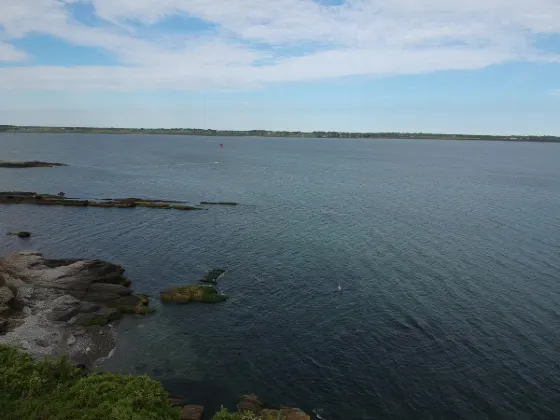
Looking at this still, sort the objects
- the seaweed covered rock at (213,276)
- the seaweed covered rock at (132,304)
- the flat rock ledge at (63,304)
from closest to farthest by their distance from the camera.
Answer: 1. the flat rock ledge at (63,304)
2. the seaweed covered rock at (132,304)
3. the seaweed covered rock at (213,276)

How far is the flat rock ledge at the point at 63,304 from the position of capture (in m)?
40.4

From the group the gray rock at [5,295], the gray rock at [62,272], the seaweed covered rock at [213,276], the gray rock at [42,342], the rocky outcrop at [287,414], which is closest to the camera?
the rocky outcrop at [287,414]

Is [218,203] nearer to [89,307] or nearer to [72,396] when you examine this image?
[89,307]

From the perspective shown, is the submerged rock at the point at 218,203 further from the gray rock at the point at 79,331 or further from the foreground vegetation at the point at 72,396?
the foreground vegetation at the point at 72,396

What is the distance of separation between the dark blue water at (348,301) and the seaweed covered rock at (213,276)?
1.61 metres

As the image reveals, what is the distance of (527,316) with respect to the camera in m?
46.9

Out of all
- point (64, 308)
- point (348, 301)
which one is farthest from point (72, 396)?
point (348, 301)

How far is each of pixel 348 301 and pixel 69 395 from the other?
32796 mm

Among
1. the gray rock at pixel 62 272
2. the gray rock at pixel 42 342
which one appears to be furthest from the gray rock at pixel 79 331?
the gray rock at pixel 62 272

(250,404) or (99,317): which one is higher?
(99,317)

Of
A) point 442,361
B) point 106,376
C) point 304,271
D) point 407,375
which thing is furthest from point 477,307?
point 106,376

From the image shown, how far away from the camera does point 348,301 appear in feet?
166

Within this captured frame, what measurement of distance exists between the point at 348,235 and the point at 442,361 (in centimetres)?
4080

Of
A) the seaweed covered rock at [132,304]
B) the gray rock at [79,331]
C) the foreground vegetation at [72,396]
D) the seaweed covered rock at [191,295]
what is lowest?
the gray rock at [79,331]
